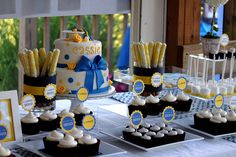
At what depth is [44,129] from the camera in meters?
2.33

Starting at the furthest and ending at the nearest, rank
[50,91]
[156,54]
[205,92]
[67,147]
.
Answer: [205,92], [156,54], [50,91], [67,147]

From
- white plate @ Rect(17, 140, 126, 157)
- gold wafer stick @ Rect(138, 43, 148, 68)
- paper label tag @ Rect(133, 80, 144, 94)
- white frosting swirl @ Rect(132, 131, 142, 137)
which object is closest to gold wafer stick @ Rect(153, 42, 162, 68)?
gold wafer stick @ Rect(138, 43, 148, 68)

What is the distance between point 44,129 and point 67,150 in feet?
0.95

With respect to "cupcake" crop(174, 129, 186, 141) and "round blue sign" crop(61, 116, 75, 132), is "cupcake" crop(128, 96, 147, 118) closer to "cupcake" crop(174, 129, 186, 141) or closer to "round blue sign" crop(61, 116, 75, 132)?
"cupcake" crop(174, 129, 186, 141)

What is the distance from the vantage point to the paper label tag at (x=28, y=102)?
2.32m

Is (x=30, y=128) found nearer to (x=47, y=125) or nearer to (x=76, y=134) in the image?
(x=47, y=125)

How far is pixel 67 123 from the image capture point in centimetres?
223

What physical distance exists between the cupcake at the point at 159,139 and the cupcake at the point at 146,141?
16 millimetres

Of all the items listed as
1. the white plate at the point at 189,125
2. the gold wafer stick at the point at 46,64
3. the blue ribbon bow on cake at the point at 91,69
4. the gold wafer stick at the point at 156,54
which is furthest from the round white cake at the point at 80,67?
the white plate at the point at 189,125

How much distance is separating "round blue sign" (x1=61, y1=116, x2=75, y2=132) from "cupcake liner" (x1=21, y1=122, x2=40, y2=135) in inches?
5.2

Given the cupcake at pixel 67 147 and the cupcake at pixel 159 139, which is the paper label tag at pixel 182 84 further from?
the cupcake at pixel 67 147

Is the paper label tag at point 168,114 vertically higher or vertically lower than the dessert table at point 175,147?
higher

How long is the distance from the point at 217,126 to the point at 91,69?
576 millimetres

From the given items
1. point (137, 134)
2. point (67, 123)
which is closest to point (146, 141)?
point (137, 134)
